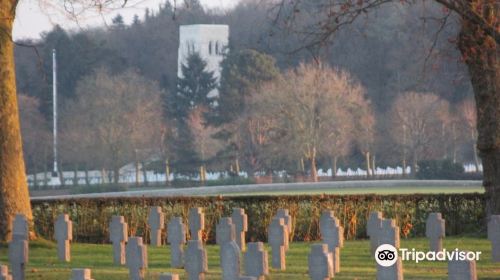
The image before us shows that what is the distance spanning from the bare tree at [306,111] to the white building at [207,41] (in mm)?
23619

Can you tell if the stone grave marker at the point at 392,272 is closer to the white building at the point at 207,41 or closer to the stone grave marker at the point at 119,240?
the stone grave marker at the point at 119,240

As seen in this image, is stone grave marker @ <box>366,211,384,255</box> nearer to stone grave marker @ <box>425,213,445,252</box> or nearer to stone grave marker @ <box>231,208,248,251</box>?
stone grave marker @ <box>425,213,445,252</box>

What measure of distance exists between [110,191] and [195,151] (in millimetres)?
10280

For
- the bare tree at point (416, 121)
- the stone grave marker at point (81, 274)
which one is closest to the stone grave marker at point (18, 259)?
the stone grave marker at point (81, 274)

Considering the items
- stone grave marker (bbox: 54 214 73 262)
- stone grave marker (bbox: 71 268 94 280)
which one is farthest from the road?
stone grave marker (bbox: 71 268 94 280)

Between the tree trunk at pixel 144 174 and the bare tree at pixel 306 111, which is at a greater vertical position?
the bare tree at pixel 306 111

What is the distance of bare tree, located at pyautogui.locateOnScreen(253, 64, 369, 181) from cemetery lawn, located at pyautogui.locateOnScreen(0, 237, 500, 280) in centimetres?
5211

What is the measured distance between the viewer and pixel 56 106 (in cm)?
8519

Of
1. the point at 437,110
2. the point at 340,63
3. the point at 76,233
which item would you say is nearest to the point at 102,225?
the point at 76,233

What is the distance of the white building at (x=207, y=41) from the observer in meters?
101

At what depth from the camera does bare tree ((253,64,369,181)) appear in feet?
250

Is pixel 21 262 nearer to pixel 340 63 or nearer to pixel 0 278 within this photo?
pixel 0 278

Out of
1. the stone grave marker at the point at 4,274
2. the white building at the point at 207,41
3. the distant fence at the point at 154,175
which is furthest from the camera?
the white building at the point at 207,41

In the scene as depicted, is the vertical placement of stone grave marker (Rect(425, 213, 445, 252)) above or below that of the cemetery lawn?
above
